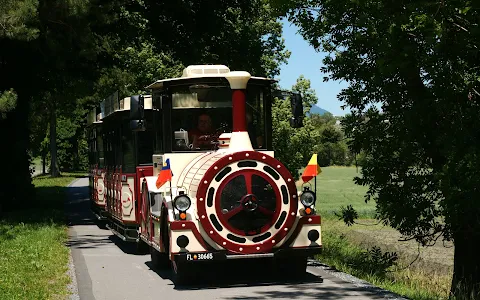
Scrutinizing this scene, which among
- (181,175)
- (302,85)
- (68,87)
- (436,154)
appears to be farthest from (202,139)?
(302,85)

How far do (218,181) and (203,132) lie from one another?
1.70 metres

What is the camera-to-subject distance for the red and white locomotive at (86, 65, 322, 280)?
11.7 m

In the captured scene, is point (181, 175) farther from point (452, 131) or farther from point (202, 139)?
point (452, 131)

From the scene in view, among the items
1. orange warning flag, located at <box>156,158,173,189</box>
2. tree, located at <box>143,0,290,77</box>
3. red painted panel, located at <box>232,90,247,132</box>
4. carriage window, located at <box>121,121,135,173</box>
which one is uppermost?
tree, located at <box>143,0,290,77</box>

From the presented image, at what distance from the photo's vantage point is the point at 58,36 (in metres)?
24.6

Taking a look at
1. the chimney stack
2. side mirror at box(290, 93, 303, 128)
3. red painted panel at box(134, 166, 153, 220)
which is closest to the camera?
the chimney stack

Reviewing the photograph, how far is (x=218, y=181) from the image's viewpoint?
11.7 meters

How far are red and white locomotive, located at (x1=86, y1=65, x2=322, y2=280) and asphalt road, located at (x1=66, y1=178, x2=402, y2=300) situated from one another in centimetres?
39

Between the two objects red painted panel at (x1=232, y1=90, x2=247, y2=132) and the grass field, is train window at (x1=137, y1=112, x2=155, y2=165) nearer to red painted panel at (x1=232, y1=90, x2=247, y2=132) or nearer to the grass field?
the grass field

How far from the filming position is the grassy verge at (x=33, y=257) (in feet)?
37.1

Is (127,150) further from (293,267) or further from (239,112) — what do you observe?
(293,267)

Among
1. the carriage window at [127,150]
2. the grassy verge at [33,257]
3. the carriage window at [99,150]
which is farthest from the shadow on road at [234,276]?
the carriage window at [99,150]

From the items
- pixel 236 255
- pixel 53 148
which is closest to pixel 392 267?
pixel 236 255

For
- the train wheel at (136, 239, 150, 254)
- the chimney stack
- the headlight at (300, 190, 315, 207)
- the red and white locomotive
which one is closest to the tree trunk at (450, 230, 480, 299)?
the headlight at (300, 190, 315, 207)
